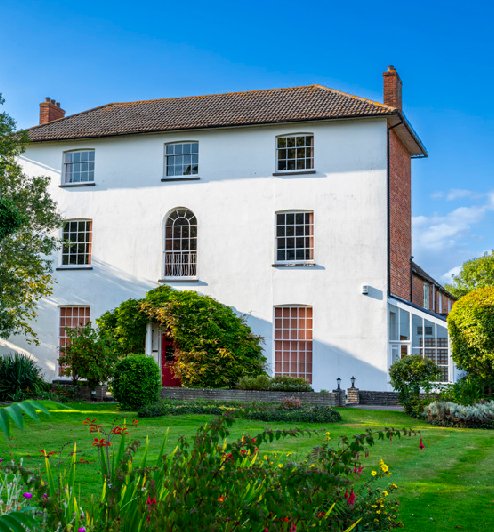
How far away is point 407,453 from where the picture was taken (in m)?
12.1

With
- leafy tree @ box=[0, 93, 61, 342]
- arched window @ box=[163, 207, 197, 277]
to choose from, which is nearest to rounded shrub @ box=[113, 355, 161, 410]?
leafy tree @ box=[0, 93, 61, 342]

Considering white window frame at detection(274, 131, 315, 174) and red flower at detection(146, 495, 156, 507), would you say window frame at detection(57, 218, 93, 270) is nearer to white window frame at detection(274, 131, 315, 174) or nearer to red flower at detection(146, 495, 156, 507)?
white window frame at detection(274, 131, 315, 174)

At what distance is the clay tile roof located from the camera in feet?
83.5

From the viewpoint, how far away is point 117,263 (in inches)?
1085

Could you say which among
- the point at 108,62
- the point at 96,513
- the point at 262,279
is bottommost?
the point at 96,513

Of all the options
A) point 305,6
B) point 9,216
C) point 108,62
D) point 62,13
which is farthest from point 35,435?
point 305,6

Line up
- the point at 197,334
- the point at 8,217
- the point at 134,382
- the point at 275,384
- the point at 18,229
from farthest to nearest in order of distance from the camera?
the point at 197,334 < the point at 275,384 < the point at 18,229 < the point at 134,382 < the point at 8,217

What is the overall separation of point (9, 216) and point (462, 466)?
10.7m

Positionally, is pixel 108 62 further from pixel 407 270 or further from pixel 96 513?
pixel 407 270

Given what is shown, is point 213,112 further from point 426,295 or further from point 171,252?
point 426,295

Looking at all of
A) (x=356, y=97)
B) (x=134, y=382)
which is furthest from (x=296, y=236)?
(x=134, y=382)

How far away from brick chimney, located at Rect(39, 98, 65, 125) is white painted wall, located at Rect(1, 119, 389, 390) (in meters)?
3.35

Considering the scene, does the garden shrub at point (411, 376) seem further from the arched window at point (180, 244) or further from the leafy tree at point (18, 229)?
the leafy tree at point (18, 229)

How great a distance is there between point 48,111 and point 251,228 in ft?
39.4
